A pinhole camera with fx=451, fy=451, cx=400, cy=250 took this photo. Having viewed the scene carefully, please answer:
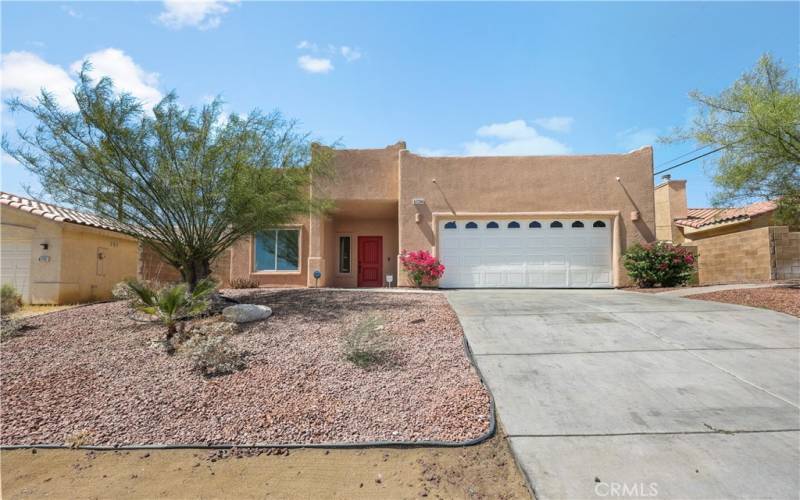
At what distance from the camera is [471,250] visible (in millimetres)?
14555

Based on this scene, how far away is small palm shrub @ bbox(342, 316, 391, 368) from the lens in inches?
232

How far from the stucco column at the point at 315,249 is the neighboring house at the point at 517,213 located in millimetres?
33

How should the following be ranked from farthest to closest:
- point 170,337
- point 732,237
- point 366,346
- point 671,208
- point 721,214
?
point 671,208, point 721,214, point 732,237, point 170,337, point 366,346

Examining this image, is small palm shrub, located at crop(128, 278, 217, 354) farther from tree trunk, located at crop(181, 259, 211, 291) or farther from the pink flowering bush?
the pink flowering bush

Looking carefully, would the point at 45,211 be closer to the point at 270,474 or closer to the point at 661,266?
the point at 270,474

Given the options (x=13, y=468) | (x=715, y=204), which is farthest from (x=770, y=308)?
(x=13, y=468)

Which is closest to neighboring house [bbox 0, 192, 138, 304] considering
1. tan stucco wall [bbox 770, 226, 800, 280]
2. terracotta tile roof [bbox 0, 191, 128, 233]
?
terracotta tile roof [bbox 0, 191, 128, 233]

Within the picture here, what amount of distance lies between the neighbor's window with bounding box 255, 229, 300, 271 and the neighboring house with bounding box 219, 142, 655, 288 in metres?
0.82

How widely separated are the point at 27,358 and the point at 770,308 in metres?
12.7

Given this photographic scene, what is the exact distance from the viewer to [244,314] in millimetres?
7828

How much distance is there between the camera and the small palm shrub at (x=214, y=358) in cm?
568

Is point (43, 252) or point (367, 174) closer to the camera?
point (43, 252)

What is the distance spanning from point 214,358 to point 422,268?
8.51 meters

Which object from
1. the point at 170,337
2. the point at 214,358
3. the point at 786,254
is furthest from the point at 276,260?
the point at 786,254
